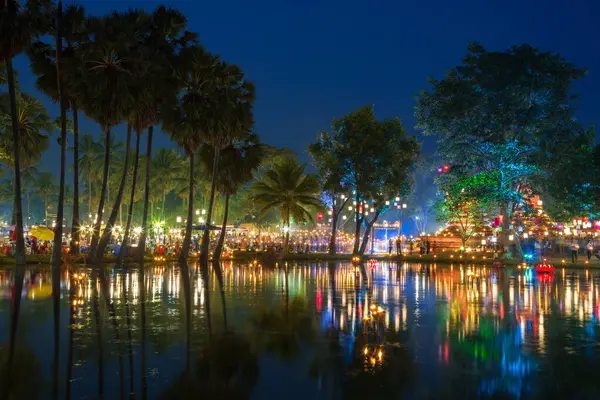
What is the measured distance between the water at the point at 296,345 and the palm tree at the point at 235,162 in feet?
77.0

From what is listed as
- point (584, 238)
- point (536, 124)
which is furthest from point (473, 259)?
point (584, 238)

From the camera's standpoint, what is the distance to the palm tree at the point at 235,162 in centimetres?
4412

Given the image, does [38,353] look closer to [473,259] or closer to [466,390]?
[466,390]

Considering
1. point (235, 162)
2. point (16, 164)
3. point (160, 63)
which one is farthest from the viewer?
point (235, 162)

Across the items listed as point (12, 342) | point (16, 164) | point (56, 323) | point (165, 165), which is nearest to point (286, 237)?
point (16, 164)

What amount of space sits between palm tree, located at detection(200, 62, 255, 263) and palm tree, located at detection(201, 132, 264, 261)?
1414 millimetres

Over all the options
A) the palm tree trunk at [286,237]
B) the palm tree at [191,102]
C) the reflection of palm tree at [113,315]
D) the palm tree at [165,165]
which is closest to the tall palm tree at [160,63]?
the palm tree at [191,102]

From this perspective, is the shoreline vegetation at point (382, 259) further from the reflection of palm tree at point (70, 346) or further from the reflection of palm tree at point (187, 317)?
the reflection of palm tree at point (70, 346)

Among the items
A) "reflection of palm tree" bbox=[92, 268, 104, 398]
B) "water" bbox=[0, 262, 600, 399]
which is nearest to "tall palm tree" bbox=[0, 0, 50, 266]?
"reflection of palm tree" bbox=[92, 268, 104, 398]

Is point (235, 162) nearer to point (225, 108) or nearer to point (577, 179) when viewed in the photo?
point (225, 108)

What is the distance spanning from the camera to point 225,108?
38.3m

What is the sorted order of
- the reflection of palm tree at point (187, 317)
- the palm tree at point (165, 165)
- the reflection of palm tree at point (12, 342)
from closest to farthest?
the reflection of palm tree at point (12, 342), the reflection of palm tree at point (187, 317), the palm tree at point (165, 165)

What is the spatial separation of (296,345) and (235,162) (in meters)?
33.5

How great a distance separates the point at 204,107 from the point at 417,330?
27768 mm
